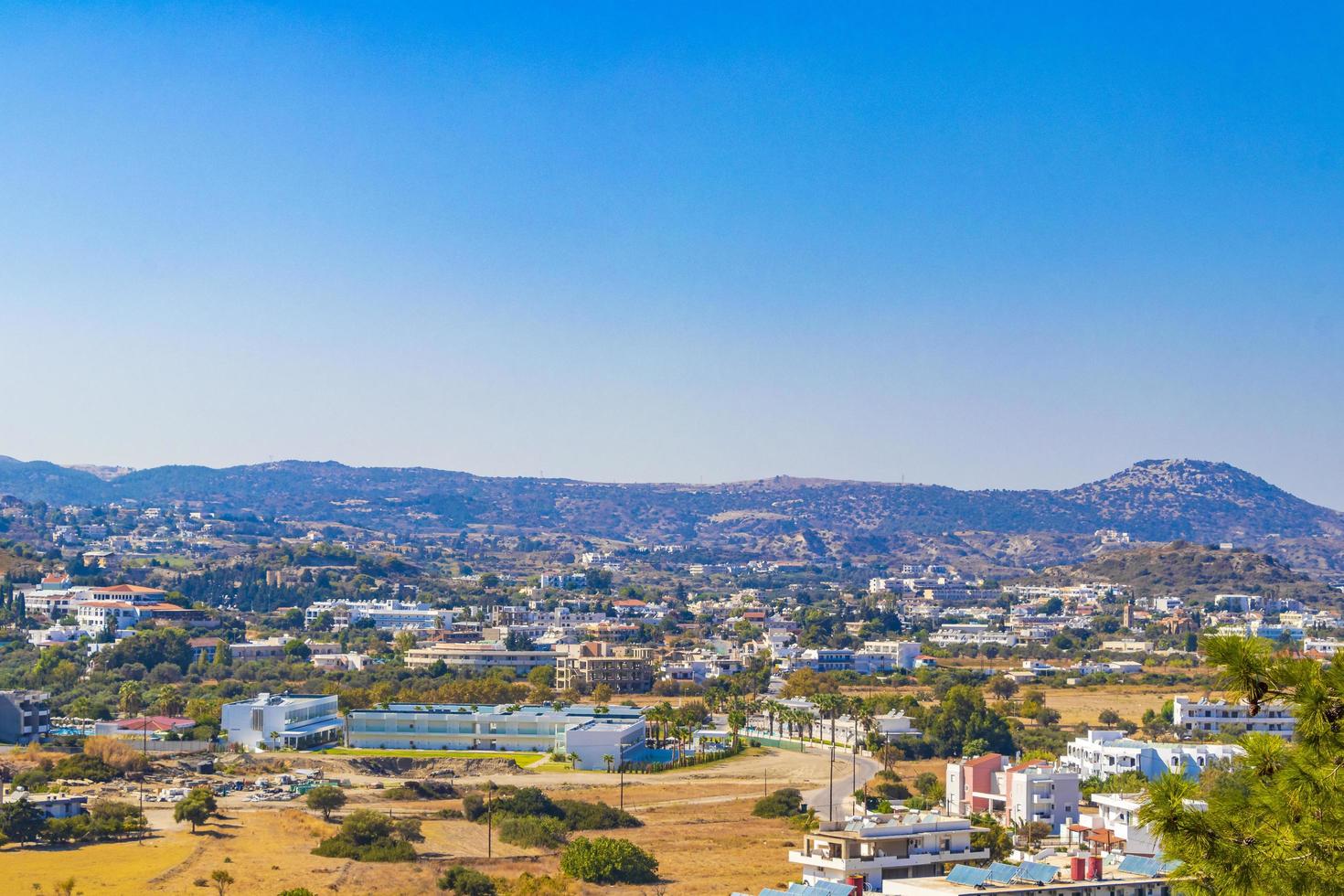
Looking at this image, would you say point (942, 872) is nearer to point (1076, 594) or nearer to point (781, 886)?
point (781, 886)

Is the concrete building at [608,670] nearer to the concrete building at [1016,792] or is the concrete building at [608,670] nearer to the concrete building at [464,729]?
the concrete building at [464,729]

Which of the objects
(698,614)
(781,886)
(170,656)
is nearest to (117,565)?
(698,614)

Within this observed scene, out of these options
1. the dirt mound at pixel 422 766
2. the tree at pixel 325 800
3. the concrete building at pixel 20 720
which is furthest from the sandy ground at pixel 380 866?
the concrete building at pixel 20 720

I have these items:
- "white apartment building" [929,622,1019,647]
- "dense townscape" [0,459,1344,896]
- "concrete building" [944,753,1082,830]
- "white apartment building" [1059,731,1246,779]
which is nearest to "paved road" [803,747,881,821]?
"dense townscape" [0,459,1344,896]

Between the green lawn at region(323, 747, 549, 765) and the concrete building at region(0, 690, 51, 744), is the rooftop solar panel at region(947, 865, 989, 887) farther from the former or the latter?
the concrete building at region(0, 690, 51, 744)

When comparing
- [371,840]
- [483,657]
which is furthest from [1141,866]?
[483,657]

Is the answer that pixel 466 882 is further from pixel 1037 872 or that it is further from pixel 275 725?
pixel 275 725
